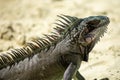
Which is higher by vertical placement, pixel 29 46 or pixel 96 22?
pixel 96 22

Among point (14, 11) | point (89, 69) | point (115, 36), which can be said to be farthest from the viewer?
point (14, 11)

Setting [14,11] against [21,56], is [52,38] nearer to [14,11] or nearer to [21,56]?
[21,56]

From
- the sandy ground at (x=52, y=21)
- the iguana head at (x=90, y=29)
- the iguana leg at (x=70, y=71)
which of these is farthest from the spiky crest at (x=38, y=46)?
the sandy ground at (x=52, y=21)

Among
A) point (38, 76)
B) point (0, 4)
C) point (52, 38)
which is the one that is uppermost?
point (52, 38)

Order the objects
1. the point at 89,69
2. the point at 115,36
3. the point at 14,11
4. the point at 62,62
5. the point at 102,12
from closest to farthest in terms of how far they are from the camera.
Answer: the point at 62,62
the point at 89,69
the point at 115,36
the point at 102,12
the point at 14,11

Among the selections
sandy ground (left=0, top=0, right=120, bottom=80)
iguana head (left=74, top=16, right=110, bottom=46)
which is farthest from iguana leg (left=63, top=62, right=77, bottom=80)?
sandy ground (left=0, top=0, right=120, bottom=80)

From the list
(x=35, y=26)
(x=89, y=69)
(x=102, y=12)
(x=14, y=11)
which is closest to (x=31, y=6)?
(x=14, y=11)
